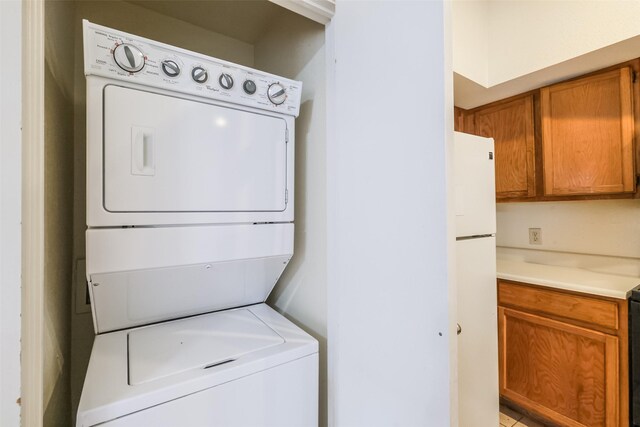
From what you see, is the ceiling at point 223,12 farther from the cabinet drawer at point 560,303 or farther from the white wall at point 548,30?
the cabinet drawer at point 560,303

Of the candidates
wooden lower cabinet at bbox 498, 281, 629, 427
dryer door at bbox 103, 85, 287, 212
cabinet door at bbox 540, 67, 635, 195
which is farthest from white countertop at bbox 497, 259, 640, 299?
dryer door at bbox 103, 85, 287, 212

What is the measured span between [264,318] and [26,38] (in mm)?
1136

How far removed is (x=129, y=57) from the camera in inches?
32.9

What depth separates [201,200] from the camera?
3.20 feet

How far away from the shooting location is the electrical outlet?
8.10ft

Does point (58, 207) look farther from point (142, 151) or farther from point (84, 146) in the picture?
point (84, 146)

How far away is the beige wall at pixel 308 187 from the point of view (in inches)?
47.1

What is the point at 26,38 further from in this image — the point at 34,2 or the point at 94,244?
the point at 94,244

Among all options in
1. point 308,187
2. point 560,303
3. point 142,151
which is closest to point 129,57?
point 142,151

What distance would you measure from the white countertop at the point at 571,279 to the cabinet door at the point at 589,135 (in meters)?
0.60

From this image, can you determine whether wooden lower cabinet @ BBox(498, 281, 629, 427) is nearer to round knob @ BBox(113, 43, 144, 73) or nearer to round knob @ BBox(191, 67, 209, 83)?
round knob @ BBox(191, 67, 209, 83)

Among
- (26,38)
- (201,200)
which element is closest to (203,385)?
(201,200)

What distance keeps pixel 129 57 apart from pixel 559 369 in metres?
2.83

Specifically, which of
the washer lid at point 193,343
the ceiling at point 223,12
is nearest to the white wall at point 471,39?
the ceiling at point 223,12
